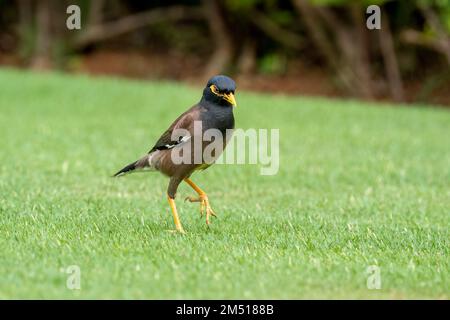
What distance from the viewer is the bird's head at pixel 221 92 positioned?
6.74 meters

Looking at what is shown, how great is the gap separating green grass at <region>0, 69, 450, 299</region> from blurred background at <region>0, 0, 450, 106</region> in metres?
2.74

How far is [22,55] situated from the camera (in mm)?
23000

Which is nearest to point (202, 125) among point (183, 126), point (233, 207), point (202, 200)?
point (183, 126)

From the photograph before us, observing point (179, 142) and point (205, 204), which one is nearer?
point (179, 142)

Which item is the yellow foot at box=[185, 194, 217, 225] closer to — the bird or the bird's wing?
Result: the bird

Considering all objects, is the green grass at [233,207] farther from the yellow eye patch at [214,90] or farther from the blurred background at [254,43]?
the blurred background at [254,43]

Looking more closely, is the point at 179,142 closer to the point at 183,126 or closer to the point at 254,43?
the point at 183,126

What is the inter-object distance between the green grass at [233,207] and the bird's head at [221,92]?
1007mm

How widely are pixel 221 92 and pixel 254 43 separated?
14.9 meters

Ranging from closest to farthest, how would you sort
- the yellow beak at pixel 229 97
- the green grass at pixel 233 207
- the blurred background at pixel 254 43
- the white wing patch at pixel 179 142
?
the green grass at pixel 233 207
the yellow beak at pixel 229 97
the white wing patch at pixel 179 142
the blurred background at pixel 254 43

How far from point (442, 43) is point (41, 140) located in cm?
851

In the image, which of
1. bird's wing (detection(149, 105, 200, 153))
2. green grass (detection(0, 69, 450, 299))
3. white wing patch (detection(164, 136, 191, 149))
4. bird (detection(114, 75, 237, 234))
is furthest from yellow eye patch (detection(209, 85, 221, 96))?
green grass (detection(0, 69, 450, 299))

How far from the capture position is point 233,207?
846cm

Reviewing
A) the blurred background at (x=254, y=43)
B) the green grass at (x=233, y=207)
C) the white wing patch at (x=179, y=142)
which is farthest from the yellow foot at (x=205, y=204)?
the blurred background at (x=254, y=43)
